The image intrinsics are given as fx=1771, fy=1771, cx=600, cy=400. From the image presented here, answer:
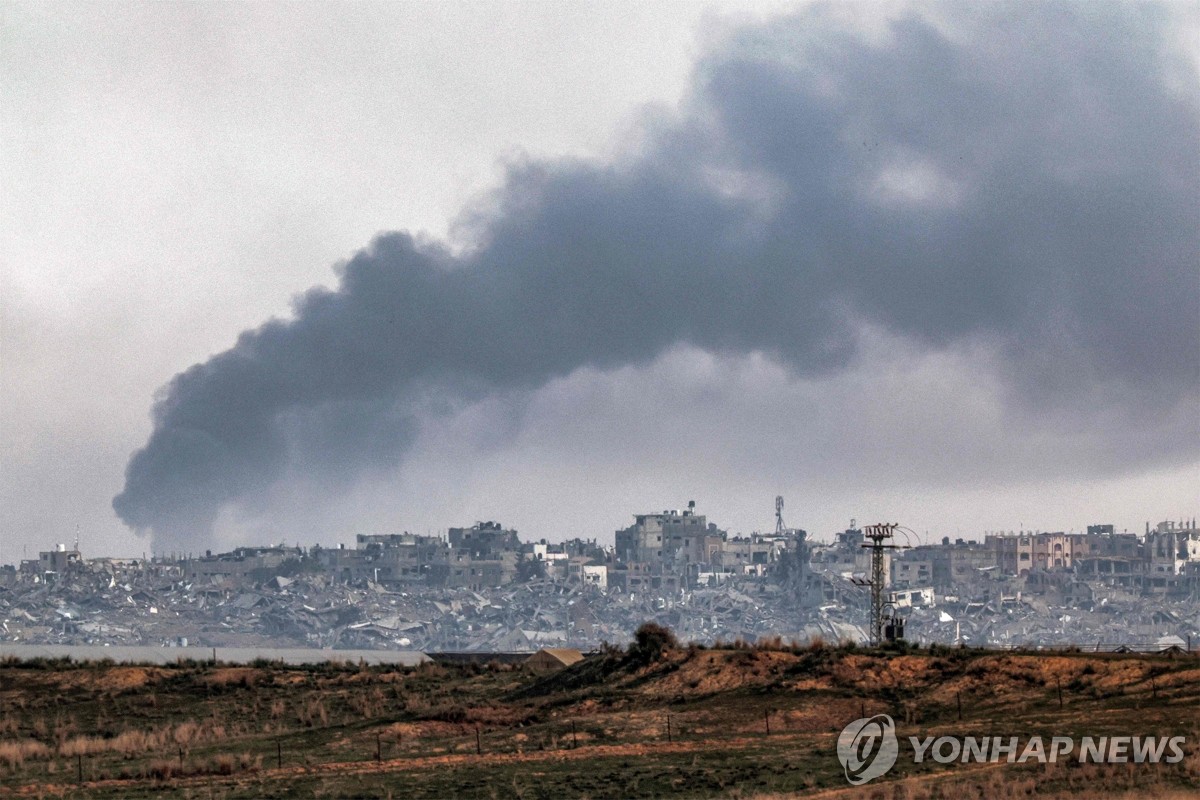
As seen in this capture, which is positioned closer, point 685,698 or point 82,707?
point 685,698

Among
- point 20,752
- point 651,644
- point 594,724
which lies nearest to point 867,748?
point 594,724

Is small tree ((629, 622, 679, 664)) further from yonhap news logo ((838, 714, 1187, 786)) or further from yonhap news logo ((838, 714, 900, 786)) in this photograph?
yonhap news logo ((838, 714, 1187, 786))

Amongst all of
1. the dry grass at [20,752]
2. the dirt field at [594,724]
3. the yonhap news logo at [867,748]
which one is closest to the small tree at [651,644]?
the dirt field at [594,724]

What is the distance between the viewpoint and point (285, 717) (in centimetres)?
7838

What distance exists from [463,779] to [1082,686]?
25.4m

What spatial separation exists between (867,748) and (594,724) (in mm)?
12755

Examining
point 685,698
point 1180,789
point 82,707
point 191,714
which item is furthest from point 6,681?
point 1180,789

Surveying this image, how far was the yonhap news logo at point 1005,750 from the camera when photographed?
49688 mm

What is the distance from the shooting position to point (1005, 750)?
5241 cm

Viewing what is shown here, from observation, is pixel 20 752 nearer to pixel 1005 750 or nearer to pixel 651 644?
pixel 651 644

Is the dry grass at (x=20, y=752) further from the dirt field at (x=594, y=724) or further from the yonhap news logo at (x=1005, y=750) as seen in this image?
the yonhap news logo at (x=1005, y=750)

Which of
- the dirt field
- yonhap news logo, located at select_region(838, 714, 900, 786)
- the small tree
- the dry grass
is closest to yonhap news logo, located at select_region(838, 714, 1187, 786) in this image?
yonhap news logo, located at select_region(838, 714, 900, 786)

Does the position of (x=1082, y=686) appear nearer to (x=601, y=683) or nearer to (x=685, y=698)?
(x=685, y=698)

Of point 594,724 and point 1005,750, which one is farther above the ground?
point 1005,750
